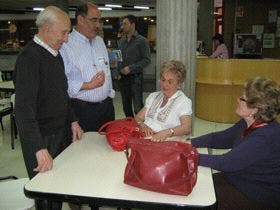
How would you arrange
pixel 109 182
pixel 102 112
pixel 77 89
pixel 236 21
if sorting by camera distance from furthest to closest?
1. pixel 236 21
2. pixel 102 112
3. pixel 77 89
4. pixel 109 182

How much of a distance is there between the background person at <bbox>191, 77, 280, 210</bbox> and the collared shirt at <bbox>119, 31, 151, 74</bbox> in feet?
9.94

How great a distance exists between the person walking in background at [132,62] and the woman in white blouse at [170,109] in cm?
220

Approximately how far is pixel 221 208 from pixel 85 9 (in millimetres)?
1884

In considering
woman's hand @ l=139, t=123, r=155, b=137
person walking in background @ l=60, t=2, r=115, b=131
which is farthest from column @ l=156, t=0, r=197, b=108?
woman's hand @ l=139, t=123, r=155, b=137

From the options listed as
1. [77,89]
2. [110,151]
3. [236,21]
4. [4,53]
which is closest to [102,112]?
[77,89]

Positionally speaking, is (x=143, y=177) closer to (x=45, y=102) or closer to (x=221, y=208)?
(x=221, y=208)

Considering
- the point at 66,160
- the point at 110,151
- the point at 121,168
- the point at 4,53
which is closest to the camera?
the point at 121,168

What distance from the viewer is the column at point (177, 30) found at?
3.23 metres

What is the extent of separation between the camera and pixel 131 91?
17.7 feet

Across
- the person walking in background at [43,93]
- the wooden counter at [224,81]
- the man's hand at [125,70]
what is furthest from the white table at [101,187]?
the wooden counter at [224,81]

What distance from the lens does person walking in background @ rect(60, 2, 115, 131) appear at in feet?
9.29

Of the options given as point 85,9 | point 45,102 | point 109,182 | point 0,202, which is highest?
point 85,9

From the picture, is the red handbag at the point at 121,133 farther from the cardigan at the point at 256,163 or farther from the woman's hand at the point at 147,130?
the cardigan at the point at 256,163

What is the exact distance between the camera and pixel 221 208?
2164 mm
